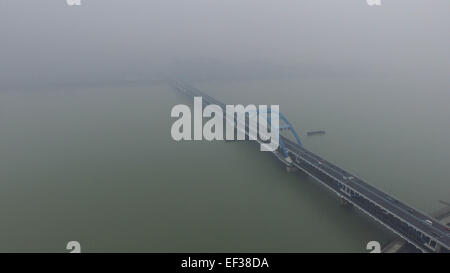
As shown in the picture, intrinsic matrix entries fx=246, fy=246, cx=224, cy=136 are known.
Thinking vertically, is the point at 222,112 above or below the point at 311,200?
above

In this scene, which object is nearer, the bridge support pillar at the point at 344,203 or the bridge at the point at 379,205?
the bridge at the point at 379,205

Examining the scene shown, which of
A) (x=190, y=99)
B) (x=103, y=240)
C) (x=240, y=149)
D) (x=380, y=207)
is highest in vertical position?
(x=190, y=99)

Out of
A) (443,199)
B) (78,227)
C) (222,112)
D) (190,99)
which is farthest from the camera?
(190,99)

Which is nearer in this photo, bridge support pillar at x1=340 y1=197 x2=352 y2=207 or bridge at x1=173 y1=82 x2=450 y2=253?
bridge at x1=173 y1=82 x2=450 y2=253

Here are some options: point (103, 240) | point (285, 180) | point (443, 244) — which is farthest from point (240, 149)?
point (443, 244)

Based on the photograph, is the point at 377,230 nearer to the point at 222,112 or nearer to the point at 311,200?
the point at 311,200

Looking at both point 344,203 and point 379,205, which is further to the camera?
point 344,203

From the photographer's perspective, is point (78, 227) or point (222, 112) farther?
point (222, 112)

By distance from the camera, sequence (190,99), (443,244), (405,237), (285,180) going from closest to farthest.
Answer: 1. (443,244)
2. (405,237)
3. (285,180)
4. (190,99)
